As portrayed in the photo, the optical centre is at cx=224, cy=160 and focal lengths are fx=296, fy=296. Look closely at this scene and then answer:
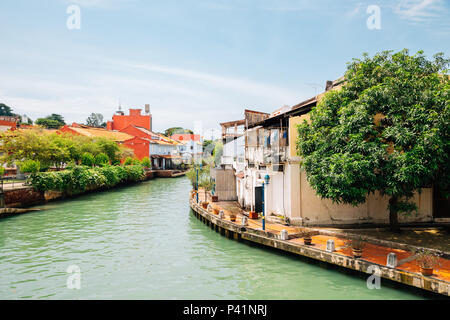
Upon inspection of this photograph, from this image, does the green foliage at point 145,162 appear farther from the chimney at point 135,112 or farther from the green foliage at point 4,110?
the green foliage at point 4,110

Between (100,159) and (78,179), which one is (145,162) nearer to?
(100,159)

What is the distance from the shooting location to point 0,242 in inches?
645

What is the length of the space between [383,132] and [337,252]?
496 cm

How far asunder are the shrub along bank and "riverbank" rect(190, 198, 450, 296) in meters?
20.0

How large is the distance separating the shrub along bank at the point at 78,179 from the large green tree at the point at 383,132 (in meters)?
26.0

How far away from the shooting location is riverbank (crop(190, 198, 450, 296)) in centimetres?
898

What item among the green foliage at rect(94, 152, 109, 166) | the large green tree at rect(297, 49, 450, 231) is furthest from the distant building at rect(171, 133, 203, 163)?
the large green tree at rect(297, 49, 450, 231)

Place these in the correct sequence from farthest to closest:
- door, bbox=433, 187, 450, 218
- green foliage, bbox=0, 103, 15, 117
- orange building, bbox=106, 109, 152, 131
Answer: green foliage, bbox=0, 103, 15, 117 → orange building, bbox=106, 109, 152, 131 → door, bbox=433, 187, 450, 218

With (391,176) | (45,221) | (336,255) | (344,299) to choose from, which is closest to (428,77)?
(391,176)

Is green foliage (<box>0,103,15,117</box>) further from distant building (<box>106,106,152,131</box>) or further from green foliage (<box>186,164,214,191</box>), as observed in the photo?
green foliage (<box>186,164,214,191</box>)

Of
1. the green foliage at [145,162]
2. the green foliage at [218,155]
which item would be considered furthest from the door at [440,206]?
the green foliage at [145,162]

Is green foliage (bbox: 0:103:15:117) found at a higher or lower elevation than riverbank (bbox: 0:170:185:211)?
higher

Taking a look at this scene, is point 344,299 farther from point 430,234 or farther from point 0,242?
point 0,242

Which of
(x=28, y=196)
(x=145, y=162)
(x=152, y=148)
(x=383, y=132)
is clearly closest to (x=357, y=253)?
(x=383, y=132)
